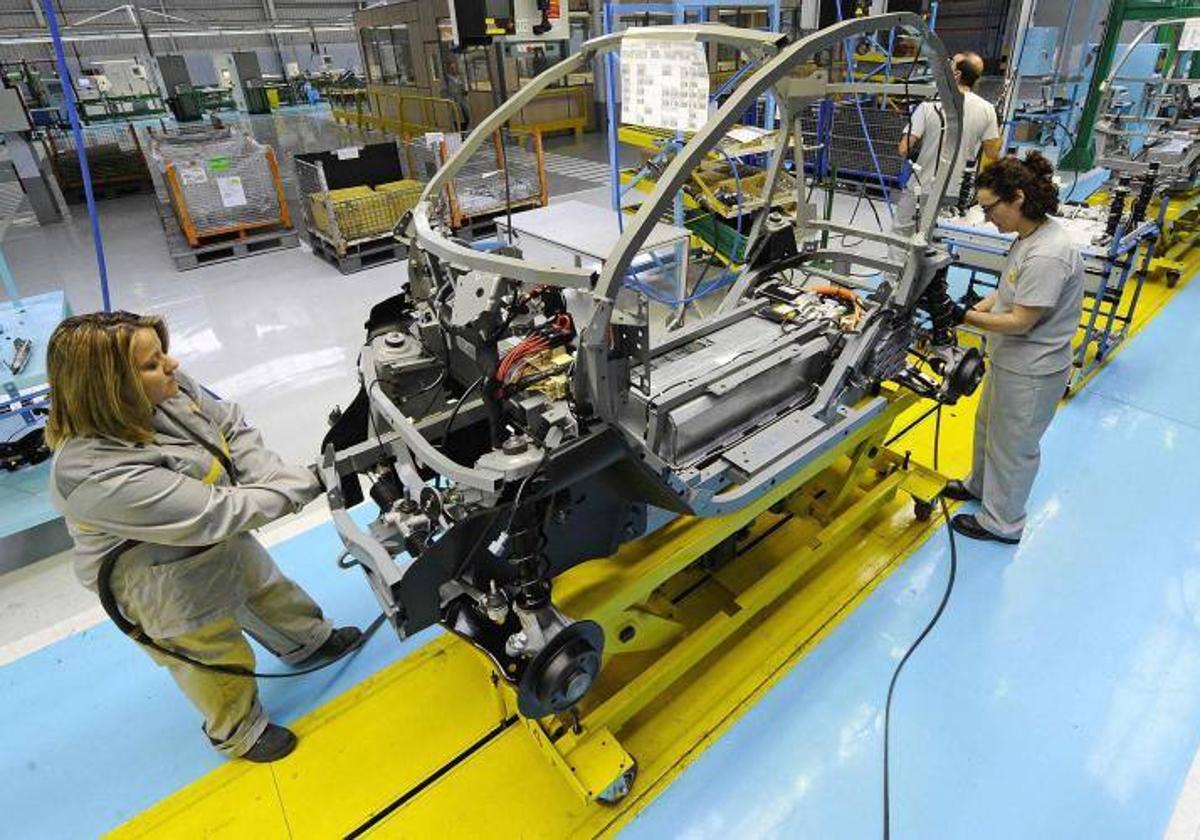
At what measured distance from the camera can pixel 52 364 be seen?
5.88ft

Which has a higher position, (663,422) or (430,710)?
(663,422)

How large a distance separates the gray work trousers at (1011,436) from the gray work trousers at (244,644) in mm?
3147

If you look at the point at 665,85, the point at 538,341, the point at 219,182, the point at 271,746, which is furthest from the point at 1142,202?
the point at 219,182

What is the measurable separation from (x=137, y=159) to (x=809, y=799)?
15398 millimetres

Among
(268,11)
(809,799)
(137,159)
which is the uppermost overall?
(268,11)

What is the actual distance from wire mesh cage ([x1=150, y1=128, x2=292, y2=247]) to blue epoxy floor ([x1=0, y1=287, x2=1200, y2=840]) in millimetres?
5901

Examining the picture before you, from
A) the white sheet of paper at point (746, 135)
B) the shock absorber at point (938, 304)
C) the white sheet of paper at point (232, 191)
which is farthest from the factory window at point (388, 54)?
the shock absorber at point (938, 304)

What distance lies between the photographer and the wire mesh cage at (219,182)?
7363 millimetres

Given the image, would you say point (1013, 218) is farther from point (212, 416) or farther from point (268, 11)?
point (268, 11)

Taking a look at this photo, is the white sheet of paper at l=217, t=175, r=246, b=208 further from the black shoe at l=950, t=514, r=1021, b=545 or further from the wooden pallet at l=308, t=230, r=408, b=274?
the black shoe at l=950, t=514, r=1021, b=545

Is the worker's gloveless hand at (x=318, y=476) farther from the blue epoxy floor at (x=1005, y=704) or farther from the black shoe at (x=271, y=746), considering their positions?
the blue epoxy floor at (x=1005, y=704)

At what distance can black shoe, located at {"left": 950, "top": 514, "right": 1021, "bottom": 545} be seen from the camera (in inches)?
129

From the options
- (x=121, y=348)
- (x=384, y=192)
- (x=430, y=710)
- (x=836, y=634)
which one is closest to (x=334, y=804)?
(x=430, y=710)

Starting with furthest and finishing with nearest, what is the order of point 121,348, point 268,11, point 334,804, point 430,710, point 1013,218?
1. point 268,11
2. point 1013,218
3. point 430,710
4. point 334,804
5. point 121,348
